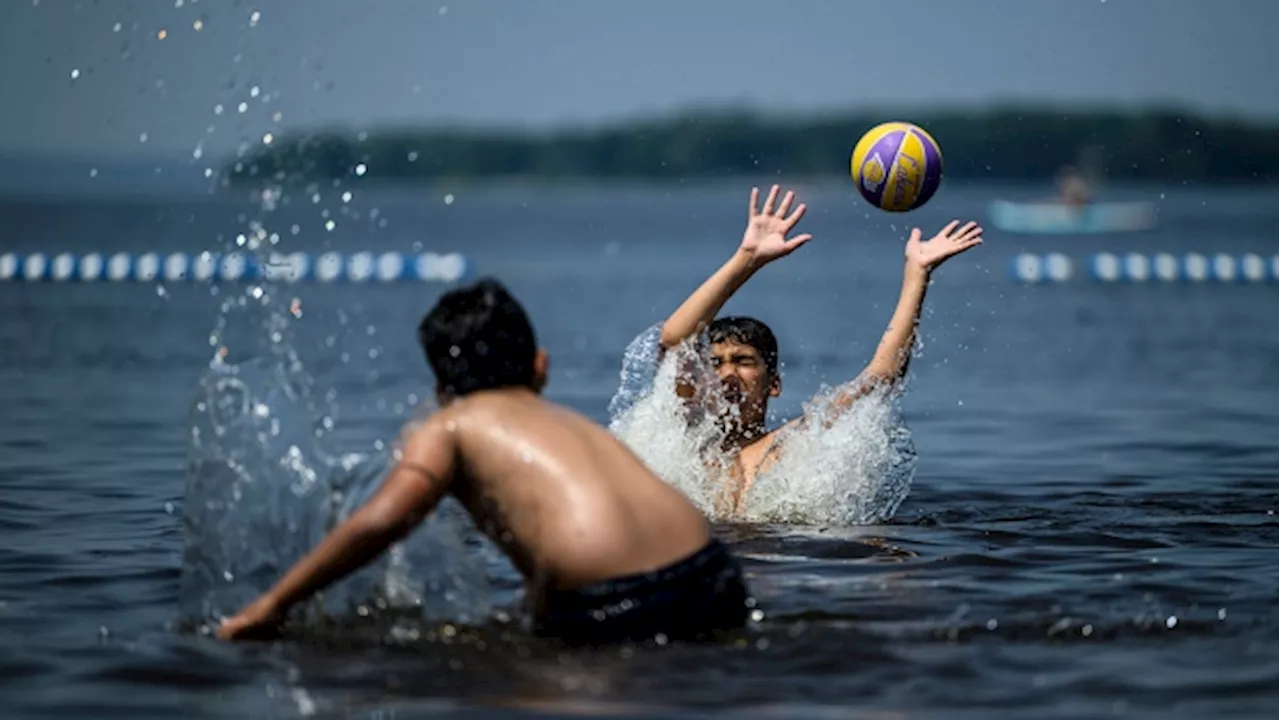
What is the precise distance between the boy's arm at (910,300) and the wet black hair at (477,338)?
285 cm

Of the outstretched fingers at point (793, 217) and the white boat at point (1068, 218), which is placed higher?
the outstretched fingers at point (793, 217)

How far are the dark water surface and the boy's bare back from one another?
0.40 meters

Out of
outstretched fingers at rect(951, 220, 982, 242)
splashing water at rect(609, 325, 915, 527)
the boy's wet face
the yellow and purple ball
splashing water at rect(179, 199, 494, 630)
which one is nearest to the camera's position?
splashing water at rect(179, 199, 494, 630)

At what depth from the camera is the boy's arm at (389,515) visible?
6.33 m

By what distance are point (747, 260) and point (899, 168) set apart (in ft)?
5.09

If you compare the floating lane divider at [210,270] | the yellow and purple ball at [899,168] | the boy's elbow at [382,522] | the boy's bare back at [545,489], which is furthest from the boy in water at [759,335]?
the floating lane divider at [210,270]

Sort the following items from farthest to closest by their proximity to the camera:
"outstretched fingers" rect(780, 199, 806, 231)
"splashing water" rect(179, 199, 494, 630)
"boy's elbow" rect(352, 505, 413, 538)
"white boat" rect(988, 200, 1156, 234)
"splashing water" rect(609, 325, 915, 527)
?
"white boat" rect(988, 200, 1156, 234) → "splashing water" rect(609, 325, 915, 527) → "outstretched fingers" rect(780, 199, 806, 231) → "splashing water" rect(179, 199, 494, 630) → "boy's elbow" rect(352, 505, 413, 538)

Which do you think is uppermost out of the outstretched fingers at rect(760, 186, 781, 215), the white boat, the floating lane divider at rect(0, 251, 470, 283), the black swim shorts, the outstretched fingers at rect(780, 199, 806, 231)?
the outstretched fingers at rect(760, 186, 781, 215)

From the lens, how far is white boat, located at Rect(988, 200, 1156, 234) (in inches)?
3123

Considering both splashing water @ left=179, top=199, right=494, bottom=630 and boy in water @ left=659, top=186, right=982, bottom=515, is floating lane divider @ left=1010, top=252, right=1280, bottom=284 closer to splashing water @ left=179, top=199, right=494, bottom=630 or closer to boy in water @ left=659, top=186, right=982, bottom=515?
boy in water @ left=659, top=186, right=982, bottom=515

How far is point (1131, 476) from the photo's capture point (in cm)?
1268

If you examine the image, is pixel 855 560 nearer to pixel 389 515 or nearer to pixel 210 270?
pixel 389 515

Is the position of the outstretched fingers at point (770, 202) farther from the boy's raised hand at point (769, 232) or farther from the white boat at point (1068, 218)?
the white boat at point (1068, 218)

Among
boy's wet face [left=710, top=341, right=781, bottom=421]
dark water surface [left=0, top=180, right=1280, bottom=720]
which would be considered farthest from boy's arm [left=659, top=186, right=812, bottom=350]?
dark water surface [left=0, top=180, right=1280, bottom=720]
